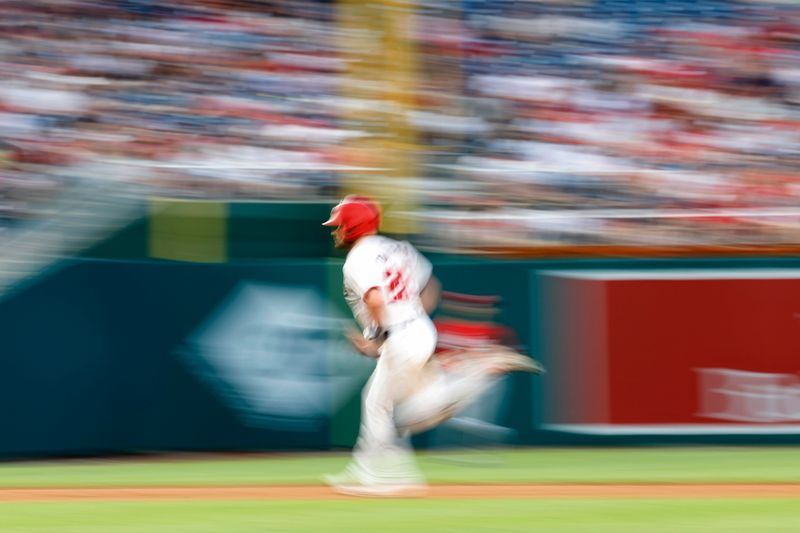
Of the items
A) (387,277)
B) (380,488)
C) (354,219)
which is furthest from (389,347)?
(380,488)

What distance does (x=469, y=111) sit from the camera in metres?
9.79

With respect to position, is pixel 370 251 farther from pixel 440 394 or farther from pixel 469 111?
pixel 469 111

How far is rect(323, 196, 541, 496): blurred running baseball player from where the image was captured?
6.03 meters

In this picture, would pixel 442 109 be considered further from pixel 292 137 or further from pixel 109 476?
pixel 109 476

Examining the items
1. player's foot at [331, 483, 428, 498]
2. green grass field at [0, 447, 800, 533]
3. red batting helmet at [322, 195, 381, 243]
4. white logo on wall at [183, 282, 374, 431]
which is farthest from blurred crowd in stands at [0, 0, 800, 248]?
red batting helmet at [322, 195, 381, 243]

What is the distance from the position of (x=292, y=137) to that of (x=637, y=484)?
3.88m

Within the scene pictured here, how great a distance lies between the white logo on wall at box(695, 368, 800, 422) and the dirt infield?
1751 millimetres

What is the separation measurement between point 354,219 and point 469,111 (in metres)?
3.85

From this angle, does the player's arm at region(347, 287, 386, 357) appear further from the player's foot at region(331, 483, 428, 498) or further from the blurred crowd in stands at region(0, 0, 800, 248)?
the blurred crowd in stands at region(0, 0, 800, 248)

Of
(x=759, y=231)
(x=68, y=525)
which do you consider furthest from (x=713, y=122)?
(x=68, y=525)

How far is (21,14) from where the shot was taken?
396 inches

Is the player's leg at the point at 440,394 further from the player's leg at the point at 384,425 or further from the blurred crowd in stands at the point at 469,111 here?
the blurred crowd in stands at the point at 469,111

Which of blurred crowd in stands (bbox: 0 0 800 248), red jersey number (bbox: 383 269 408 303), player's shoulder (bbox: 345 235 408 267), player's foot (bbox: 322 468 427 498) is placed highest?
blurred crowd in stands (bbox: 0 0 800 248)

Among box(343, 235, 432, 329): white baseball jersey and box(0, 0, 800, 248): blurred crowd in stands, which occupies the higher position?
box(0, 0, 800, 248): blurred crowd in stands
